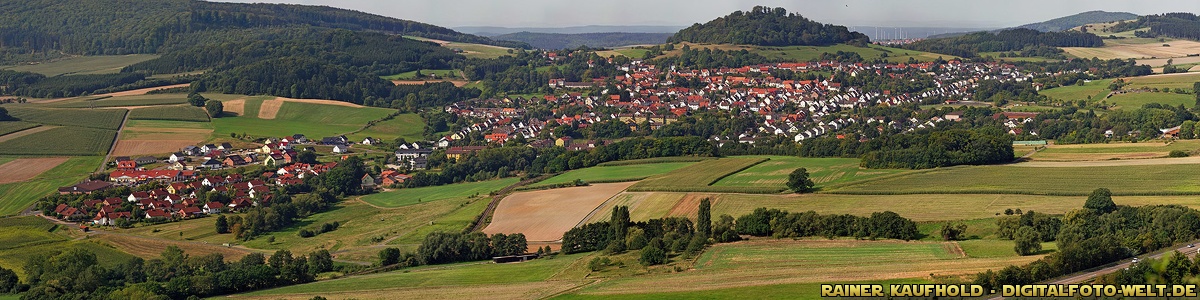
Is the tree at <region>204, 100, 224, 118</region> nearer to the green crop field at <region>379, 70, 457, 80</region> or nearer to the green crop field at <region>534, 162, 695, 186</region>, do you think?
the green crop field at <region>379, 70, 457, 80</region>

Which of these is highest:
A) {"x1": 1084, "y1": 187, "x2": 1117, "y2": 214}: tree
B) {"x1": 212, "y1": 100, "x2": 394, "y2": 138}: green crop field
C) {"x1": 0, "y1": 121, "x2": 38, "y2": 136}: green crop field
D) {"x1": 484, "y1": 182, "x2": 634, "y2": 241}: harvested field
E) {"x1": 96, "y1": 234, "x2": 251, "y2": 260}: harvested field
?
{"x1": 0, "y1": 121, "x2": 38, "y2": 136}: green crop field

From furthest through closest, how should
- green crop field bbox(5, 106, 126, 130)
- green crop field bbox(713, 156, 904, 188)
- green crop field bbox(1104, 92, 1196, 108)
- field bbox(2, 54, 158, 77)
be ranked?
field bbox(2, 54, 158, 77), green crop field bbox(1104, 92, 1196, 108), green crop field bbox(5, 106, 126, 130), green crop field bbox(713, 156, 904, 188)

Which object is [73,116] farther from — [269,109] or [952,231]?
[952,231]

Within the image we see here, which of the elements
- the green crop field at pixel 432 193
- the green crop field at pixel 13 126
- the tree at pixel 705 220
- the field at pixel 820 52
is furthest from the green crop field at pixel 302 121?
the tree at pixel 705 220

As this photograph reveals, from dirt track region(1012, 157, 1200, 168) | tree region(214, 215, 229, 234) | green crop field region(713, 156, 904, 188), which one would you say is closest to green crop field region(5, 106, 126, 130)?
tree region(214, 215, 229, 234)

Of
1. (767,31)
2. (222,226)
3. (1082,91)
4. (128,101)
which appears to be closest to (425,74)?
(128,101)

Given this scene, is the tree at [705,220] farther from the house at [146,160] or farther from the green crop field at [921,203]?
the house at [146,160]

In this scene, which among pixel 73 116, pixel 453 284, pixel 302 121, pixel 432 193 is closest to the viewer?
pixel 453 284
